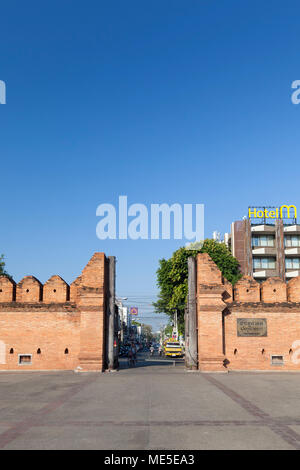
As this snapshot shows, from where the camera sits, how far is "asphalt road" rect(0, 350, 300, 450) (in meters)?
8.37

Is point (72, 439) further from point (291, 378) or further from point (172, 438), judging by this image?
point (291, 378)

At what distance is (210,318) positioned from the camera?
2228 cm

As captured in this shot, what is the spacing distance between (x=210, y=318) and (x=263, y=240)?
47422mm

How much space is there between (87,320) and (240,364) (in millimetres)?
8453

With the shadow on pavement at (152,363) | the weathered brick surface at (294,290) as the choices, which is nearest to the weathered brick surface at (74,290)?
the shadow on pavement at (152,363)

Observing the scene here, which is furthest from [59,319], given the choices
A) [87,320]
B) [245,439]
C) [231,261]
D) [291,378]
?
[231,261]

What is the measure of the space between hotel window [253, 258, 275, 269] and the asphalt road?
48.8 m

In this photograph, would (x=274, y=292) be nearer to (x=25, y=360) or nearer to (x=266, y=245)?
(x=25, y=360)

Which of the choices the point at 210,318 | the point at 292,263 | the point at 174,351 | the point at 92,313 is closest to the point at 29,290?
the point at 92,313

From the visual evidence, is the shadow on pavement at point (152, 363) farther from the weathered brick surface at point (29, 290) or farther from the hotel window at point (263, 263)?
the hotel window at point (263, 263)

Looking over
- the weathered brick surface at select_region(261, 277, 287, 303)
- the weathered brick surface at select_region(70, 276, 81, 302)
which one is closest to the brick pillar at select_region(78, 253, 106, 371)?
the weathered brick surface at select_region(70, 276, 81, 302)

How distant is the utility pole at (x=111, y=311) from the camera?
2266 centimetres

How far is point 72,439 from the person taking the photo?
8.48 meters

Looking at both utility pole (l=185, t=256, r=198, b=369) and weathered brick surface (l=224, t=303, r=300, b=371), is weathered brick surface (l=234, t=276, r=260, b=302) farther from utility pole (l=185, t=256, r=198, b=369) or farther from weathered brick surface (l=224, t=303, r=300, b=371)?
utility pole (l=185, t=256, r=198, b=369)
